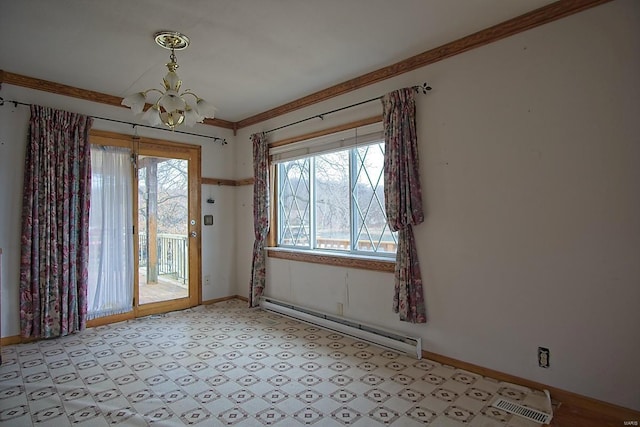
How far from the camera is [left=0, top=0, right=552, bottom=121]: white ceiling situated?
7.63 feet

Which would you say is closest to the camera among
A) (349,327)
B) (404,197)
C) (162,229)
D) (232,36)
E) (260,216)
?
(232,36)

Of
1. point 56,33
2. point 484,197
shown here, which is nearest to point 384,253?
point 484,197

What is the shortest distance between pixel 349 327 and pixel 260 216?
193 cm

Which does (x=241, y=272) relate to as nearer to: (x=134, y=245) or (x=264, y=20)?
(x=134, y=245)

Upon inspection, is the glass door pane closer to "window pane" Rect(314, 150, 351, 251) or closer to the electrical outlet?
"window pane" Rect(314, 150, 351, 251)

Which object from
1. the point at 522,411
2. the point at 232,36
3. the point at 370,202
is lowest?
the point at 522,411

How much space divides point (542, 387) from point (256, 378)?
204cm

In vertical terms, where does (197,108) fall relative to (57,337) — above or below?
above

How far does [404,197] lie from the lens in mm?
2992

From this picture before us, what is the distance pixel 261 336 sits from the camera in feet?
11.7

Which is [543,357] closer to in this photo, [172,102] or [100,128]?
[172,102]

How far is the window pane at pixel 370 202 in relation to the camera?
346 cm

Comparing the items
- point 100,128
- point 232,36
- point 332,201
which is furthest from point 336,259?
point 100,128

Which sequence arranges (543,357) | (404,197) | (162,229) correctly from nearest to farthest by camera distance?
(543,357)
(404,197)
(162,229)
